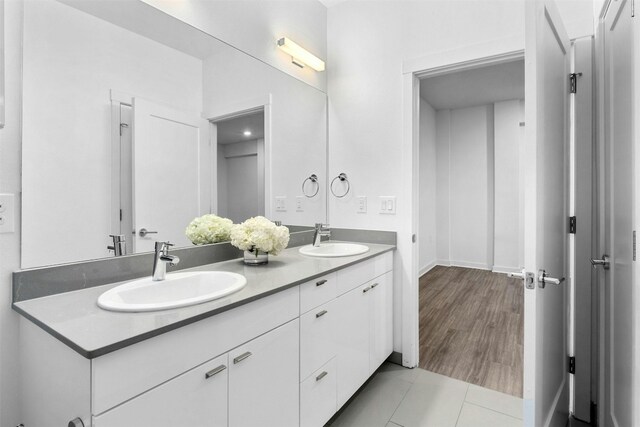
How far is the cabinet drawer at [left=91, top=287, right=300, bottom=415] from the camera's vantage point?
752 millimetres

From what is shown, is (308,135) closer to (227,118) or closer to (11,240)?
(227,118)

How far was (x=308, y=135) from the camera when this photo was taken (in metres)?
2.42

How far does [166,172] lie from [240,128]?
544 millimetres

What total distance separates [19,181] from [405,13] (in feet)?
7.49

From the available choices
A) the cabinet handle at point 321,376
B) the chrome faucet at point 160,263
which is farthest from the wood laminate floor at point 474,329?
the chrome faucet at point 160,263

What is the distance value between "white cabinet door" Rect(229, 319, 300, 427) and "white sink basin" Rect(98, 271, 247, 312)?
22cm

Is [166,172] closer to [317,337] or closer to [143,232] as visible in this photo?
[143,232]

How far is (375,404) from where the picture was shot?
1.84m

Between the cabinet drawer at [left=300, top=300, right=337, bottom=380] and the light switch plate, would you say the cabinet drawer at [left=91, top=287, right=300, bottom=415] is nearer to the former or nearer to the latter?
the cabinet drawer at [left=300, top=300, right=337, bottom=380]

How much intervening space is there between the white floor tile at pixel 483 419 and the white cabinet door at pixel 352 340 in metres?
0.53

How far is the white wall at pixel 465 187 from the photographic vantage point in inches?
197

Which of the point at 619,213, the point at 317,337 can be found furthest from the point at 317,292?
the point at 619,213

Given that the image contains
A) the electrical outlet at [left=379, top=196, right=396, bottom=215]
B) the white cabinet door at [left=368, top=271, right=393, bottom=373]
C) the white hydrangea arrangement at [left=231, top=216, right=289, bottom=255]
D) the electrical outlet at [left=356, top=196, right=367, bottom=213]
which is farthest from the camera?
the electrical outlet at [left=356, top=196, right=367, bottom=213]

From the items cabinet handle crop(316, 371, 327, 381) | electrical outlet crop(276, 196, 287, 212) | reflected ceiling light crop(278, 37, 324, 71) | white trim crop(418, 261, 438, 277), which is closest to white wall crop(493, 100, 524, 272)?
white trim crop(418, 261, 438, 277)
